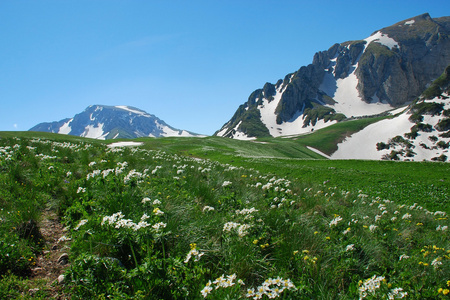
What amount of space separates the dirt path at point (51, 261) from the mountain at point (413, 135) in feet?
430

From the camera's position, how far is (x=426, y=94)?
503 feet

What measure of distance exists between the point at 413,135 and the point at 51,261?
164158 millimetres

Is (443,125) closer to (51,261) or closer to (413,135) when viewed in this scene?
(413,135)

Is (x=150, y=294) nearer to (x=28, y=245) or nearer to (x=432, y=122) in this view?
(x=28, y=245)

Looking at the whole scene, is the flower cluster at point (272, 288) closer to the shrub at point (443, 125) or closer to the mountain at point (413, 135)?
the mountain at point (413, 135)

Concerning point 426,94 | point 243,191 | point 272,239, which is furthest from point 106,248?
point 426,94

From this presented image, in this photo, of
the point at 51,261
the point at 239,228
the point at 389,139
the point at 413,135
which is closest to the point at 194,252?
the point at 239,228

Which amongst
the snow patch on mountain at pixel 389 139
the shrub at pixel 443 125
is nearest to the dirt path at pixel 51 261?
the snow patch on mountain at pixel 389 139

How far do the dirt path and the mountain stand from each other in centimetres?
13116

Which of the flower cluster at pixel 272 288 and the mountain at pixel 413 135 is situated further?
the mountain at pixel 413 135

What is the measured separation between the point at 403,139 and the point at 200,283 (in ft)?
515

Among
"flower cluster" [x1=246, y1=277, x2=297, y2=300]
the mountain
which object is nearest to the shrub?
the mountain

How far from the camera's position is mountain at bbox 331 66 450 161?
118625 mm

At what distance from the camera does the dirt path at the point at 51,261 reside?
3572 millimetres
